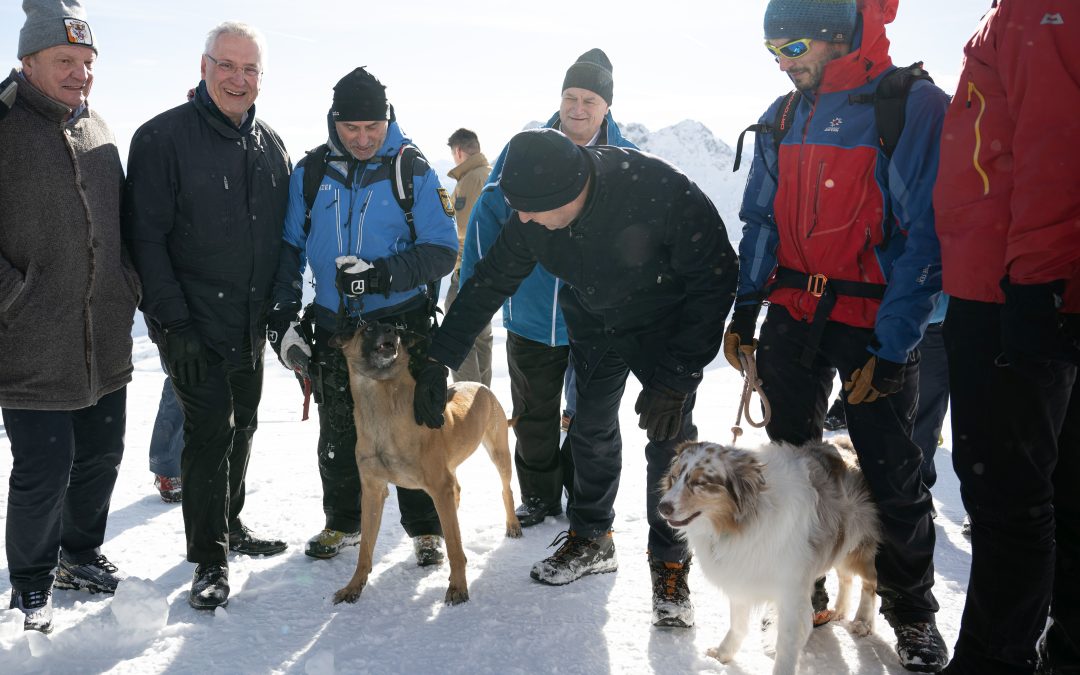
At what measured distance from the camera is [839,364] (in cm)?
323

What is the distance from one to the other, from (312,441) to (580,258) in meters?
4.91

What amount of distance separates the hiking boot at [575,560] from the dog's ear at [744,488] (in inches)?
54.9

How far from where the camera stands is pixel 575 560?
13.7 feet

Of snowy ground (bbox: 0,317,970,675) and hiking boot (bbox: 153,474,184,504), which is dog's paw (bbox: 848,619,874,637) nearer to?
snowy ground (bbox: 0,317,970,675)

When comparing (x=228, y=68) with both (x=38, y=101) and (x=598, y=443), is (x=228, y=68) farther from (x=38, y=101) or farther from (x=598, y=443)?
(x=598, y=443)

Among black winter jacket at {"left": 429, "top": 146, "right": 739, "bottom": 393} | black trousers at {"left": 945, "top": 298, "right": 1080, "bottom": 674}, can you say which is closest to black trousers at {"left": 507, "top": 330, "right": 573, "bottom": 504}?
black winter jacket at {"left": 429, "top": 146, "right": 739, "bottom": 393}

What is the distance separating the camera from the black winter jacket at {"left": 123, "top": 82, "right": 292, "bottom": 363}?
367cm

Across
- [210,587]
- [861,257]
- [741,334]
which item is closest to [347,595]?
[210,587]

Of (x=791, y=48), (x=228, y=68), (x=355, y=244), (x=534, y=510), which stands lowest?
(x=534, y=510)

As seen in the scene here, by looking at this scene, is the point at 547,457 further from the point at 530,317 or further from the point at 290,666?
the point at 290,666

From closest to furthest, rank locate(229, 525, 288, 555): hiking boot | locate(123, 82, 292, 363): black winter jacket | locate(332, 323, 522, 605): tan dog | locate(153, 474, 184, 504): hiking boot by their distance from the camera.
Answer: locate(123, 82, 292, 363): black winter jacket, locate(332, 323, 522, 605): tan dog, locate(229, 525, 288, 555): hiking boot, locate(153, 474, 184, 504): hiking boot

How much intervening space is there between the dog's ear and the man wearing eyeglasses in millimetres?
2753

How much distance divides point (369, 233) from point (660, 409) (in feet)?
6.35

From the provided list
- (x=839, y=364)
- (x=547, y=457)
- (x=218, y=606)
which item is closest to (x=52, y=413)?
(x=218, y=606)
